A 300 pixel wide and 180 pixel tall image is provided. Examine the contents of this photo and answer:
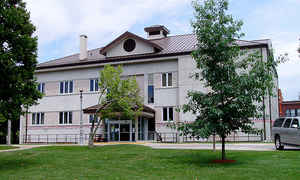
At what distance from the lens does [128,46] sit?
38250 millimetres

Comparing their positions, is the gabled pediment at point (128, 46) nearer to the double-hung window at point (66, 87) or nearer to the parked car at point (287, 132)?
the double-hung window at point (66, 87)

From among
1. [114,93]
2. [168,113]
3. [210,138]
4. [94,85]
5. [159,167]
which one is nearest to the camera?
[159,167]

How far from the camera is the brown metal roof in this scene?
35.0 metres

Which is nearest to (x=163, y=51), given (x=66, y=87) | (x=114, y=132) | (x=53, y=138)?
(x=114, y=132)

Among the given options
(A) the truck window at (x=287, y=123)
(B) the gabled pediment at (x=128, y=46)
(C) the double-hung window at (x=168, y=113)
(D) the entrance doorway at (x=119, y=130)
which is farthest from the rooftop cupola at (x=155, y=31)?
(A) the truck window at (x=287, y=123)

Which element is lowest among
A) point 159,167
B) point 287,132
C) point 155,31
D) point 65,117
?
point 159,167

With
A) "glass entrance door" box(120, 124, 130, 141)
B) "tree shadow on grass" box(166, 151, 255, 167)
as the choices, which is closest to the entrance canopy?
"glass entrance door" box(120, 124, 130, 141)

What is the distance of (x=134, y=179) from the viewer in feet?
37.8

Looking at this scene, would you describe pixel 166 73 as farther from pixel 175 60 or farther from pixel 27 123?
pixel 27 123

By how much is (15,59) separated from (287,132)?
14102 millimetres

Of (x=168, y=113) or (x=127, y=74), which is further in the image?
(x=127, y=74)

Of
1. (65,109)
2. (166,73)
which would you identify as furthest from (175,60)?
(65,109)

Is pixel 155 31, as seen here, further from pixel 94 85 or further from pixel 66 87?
pixel 66 87

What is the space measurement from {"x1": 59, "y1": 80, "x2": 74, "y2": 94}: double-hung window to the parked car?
25172mm
